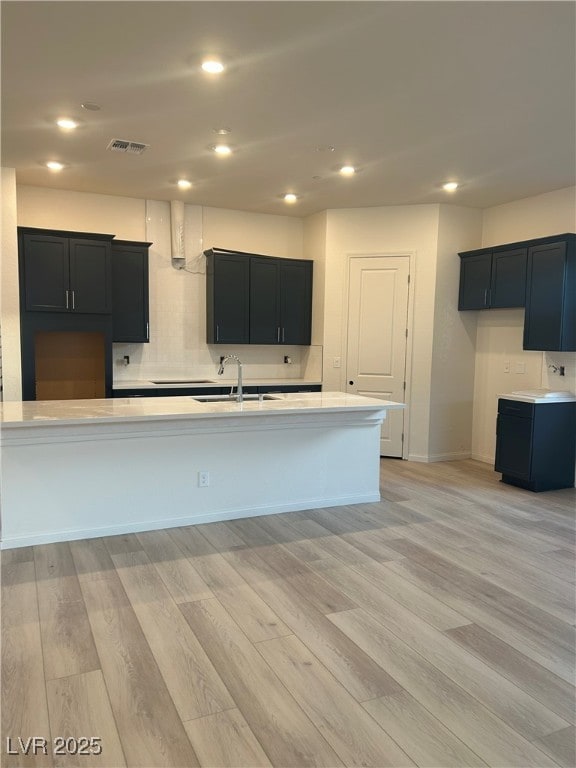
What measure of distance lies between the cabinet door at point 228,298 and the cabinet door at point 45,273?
5.49 feet

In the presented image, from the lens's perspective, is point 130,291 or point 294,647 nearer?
point 294,647

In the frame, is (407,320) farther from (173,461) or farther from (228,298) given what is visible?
(173,461)

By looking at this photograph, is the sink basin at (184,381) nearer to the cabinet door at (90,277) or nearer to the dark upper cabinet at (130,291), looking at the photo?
the dark upper cabinet at (130,291)

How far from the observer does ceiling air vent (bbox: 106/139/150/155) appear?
175 inches

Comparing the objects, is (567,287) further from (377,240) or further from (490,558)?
(490,558)

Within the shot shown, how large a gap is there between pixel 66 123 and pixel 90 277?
6.23ft

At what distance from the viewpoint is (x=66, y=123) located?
13.4 ft

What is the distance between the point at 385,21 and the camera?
275 cm

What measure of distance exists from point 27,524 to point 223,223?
4471mm

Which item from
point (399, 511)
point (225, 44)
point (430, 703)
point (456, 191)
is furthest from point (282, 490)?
point (456, 191)

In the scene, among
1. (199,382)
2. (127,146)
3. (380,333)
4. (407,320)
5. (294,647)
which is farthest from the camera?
(380,333)

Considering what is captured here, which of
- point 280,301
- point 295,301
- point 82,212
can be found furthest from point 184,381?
point 82,212

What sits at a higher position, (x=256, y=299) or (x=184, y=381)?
(x=256, y=299)

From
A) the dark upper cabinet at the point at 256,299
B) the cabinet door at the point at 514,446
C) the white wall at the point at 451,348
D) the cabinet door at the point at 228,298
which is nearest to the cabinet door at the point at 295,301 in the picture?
the dark upper cabinet at the point at 256,299
